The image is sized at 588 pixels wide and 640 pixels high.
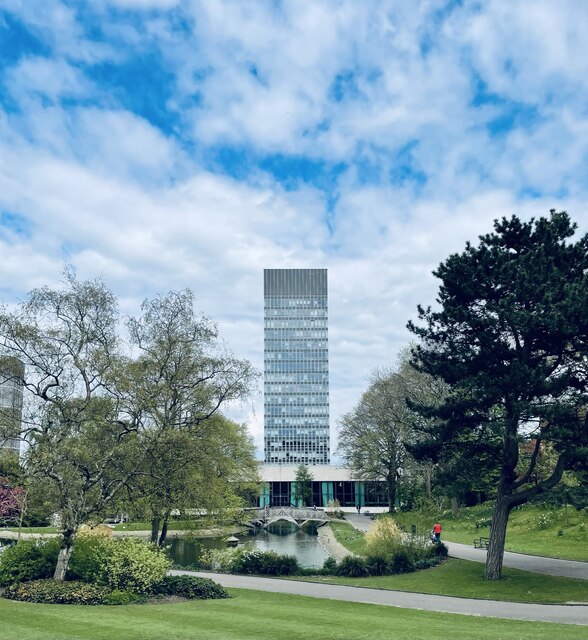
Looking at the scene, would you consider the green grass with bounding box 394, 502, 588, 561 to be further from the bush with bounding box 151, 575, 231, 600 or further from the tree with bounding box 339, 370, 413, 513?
the bush with bounding box 151, 575, 231, 600

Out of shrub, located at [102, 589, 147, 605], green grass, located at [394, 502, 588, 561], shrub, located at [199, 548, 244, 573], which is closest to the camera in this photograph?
shrub, located at [102, 589, 147, 605]

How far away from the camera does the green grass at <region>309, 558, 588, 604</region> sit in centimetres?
2028

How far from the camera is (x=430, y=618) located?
16.1m

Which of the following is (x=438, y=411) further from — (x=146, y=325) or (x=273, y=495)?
(x=273, y=495)

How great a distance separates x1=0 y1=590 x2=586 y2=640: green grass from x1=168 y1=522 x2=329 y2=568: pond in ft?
43.5

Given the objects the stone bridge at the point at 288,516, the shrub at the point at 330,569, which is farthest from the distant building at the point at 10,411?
the stone bridge at the point at 288,516

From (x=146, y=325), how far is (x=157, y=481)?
6.07 metres

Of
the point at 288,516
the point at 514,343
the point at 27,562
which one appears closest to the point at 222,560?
the point at 27,562

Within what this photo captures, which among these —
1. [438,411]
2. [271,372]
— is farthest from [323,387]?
[438,411]

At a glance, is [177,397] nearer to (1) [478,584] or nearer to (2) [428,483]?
(1) [478,584]

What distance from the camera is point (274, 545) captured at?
46.5 metres

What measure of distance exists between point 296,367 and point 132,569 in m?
129

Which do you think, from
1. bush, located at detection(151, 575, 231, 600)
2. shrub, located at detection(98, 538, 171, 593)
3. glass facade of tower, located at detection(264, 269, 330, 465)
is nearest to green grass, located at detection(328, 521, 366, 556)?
bush, located at detection(151, 575, 231, 600)

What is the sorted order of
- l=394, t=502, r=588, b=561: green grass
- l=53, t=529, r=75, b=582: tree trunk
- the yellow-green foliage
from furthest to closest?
l=394, t=502, r=588, b=561: green grass
the yellow-green foliage
l=53, t=529, r=75, b=582: tree trunk
